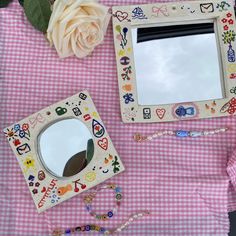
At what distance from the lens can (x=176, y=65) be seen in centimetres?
79

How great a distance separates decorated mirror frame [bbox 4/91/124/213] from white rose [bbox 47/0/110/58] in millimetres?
95

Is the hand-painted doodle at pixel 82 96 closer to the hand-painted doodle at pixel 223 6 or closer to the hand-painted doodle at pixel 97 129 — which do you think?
the hand-painted doodle at pixel 97 129

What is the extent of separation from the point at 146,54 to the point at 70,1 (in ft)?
0.61

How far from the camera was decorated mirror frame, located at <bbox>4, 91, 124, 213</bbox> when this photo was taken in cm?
72

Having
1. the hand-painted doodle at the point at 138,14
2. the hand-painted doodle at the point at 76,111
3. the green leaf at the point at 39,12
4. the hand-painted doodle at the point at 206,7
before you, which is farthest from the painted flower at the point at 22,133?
the hand-painted doodle at the point at 206,7

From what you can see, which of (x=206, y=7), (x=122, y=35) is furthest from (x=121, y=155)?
(x=206, y=7)

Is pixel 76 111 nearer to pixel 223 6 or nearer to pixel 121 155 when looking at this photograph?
pixel 121 155

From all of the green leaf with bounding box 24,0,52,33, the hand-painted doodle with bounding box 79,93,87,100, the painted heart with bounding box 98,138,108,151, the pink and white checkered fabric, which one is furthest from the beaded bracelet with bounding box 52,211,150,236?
the green leaf with bounding box 24,0,52,33

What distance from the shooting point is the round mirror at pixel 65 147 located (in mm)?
728

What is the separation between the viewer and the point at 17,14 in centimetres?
80

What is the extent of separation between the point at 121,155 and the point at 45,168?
15 centimetres

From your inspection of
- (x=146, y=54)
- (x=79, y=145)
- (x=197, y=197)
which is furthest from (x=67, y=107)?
(x=197, y=197)

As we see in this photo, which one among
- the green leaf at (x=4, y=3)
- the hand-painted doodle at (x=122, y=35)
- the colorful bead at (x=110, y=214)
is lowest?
the colorful bead at (x=110, y=214)

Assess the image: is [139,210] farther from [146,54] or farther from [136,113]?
[146,54]
